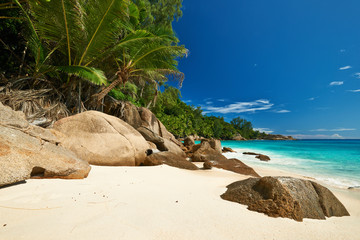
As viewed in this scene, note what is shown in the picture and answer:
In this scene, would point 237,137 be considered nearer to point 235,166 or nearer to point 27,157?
point 235,166

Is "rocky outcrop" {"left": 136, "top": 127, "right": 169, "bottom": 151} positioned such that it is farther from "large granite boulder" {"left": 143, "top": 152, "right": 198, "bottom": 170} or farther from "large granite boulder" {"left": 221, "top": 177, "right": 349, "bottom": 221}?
"large granite boulder" {"left": 221, "top": 177, "right": 349, "bottom": 221}

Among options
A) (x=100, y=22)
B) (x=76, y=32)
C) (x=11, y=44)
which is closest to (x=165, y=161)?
(x=100, y=22)

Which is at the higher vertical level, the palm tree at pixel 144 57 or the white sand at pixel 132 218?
the palm tree at pixel 144 57

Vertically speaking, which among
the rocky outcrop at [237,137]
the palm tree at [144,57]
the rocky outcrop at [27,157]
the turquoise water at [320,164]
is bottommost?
the turquoise water at [320,164]

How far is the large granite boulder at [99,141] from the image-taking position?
370cm

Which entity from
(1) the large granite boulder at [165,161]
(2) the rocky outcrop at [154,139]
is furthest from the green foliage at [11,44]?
(1) the large granite boulder at [165,161]

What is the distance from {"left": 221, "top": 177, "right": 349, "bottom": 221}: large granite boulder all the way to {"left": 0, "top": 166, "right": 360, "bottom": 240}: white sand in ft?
0.31

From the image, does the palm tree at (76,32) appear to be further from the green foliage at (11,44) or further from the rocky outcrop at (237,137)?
the rocky outcrop at (237,137)

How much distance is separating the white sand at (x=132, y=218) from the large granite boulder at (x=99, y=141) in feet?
5.32

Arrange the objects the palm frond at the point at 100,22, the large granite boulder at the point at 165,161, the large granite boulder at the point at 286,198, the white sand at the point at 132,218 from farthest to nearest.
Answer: the palm frond at the point at 100,22
the large granite boulder at the point at 165,161
the large granite boulder at the point at 286,198
the white sand at the point at 132,218

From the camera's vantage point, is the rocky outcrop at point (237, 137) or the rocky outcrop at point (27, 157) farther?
the rocky outcrop at point (237, 137)

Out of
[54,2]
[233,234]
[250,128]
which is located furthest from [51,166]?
[250,128]

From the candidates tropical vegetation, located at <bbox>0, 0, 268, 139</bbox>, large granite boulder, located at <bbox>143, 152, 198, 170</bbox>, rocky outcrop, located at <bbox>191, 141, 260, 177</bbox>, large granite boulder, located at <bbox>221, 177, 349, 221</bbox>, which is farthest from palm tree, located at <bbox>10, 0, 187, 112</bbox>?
large granite boulder, located at <bbox>221, 177, 349, 221</bbox>

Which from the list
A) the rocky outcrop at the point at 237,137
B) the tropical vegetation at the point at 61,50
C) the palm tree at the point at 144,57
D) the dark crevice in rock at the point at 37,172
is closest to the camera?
the dark crevice in rock at the point at 37,172
